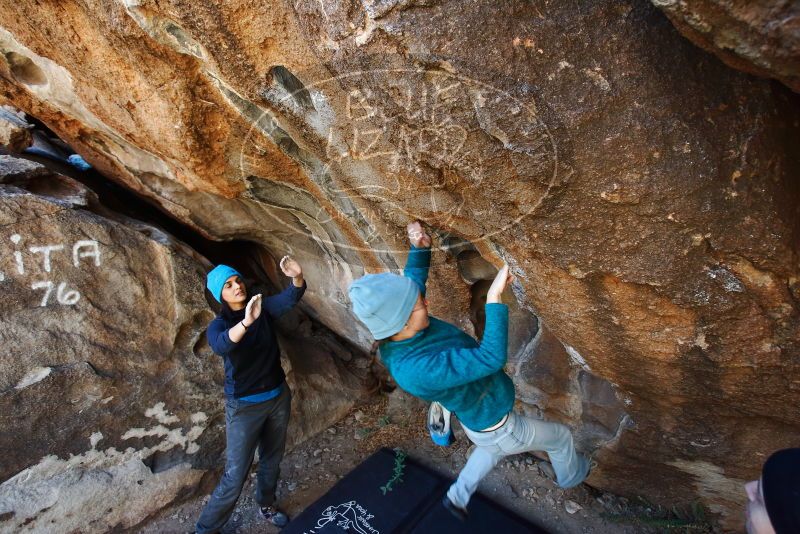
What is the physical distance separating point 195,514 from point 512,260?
310 cm

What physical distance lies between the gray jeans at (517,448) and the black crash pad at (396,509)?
0.89 m

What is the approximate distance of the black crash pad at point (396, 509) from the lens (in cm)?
305

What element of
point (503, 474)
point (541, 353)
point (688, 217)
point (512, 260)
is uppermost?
point (688, 217)

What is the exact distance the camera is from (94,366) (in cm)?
313

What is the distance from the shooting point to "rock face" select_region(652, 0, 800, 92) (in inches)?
39.6

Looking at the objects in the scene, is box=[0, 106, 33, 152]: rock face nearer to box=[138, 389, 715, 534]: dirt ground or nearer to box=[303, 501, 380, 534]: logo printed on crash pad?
box=[138, 389, 715, 534]: dirt ground

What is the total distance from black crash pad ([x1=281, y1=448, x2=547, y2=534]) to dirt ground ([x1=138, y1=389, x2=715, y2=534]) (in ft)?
0.62

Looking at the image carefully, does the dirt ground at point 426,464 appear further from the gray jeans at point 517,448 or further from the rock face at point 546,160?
the gray jeans at point 517,448

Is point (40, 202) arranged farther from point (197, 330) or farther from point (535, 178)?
point (535, 178)

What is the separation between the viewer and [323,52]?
172cm

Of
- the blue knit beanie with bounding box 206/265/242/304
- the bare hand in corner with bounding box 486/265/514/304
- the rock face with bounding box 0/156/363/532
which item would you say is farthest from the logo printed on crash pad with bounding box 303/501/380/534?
the bare hand in corner with bounding box 486/265/514/304

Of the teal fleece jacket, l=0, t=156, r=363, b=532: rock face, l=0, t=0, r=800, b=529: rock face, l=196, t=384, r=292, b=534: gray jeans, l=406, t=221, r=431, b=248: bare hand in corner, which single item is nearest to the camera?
l=0, t=0, r=800, b=529: rock face

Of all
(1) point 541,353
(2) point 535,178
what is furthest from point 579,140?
(1) point 541,353

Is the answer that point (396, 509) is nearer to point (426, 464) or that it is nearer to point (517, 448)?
point (426, 464)
